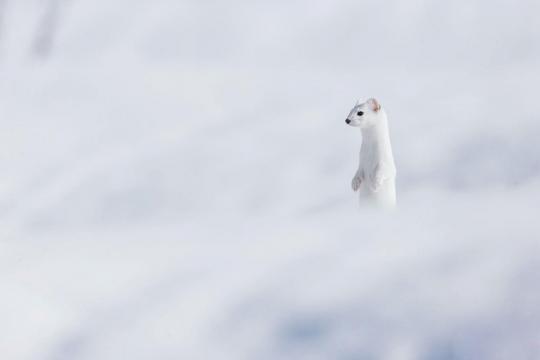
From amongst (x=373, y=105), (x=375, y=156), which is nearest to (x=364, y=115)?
(x=373, y=105)

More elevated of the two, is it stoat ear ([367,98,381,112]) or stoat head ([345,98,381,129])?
stoat ear ([367,98,381,112])

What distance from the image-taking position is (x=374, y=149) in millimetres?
4832

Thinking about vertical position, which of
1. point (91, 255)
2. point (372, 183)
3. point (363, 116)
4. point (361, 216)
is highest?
point (363, 116)

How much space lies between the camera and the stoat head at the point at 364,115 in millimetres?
4770

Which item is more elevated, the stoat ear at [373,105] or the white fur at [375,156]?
the stoat ear at [373,105]

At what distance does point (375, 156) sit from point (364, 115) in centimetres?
26

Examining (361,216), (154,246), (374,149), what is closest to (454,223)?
(361,216)

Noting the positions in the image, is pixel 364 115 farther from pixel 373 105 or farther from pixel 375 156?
pixel 375 156

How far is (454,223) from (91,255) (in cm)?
189

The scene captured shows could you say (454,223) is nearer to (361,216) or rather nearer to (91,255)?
(361,216)

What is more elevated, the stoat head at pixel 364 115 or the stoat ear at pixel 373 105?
the stoat ear at pixel 373 105

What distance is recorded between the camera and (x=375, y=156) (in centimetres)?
482

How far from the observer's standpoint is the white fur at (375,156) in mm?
4780

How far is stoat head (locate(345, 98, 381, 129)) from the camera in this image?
15.6ft
